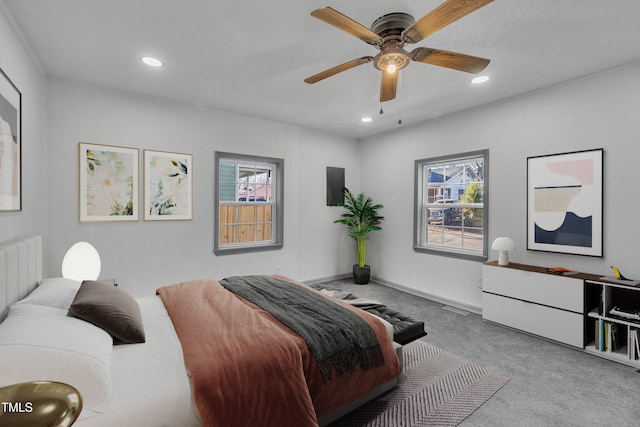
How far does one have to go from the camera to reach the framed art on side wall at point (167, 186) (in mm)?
3586

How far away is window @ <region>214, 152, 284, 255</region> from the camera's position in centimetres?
428

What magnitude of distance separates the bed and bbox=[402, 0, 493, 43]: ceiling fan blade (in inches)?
72.1

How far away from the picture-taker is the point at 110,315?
1731mm

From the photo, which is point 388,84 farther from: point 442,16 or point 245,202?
point 245,202

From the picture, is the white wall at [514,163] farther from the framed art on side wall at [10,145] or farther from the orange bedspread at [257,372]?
the framed art on side wall at [10,145]

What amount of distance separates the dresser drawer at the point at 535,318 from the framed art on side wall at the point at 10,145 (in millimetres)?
4440

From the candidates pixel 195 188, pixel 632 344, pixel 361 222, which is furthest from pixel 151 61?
pixel 632 344

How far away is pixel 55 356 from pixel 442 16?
7.96ft

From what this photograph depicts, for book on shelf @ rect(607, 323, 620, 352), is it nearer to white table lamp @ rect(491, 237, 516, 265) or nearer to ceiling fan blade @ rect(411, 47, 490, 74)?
white table lamp @ rect(491, 237, 516, 265)

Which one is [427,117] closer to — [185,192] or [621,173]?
[621,173]

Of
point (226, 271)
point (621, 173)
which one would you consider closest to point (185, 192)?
point (226, 271)

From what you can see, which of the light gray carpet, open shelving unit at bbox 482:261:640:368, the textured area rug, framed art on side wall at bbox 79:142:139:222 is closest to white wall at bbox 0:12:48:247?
framed art on side wall at bbox 79:142:139:222

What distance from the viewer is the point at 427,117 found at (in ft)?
14.4

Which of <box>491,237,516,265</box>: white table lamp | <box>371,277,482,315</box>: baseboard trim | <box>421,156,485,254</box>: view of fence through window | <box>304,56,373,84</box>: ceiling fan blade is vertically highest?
<box>304,56,373,84</box>: ceiling fan blade
